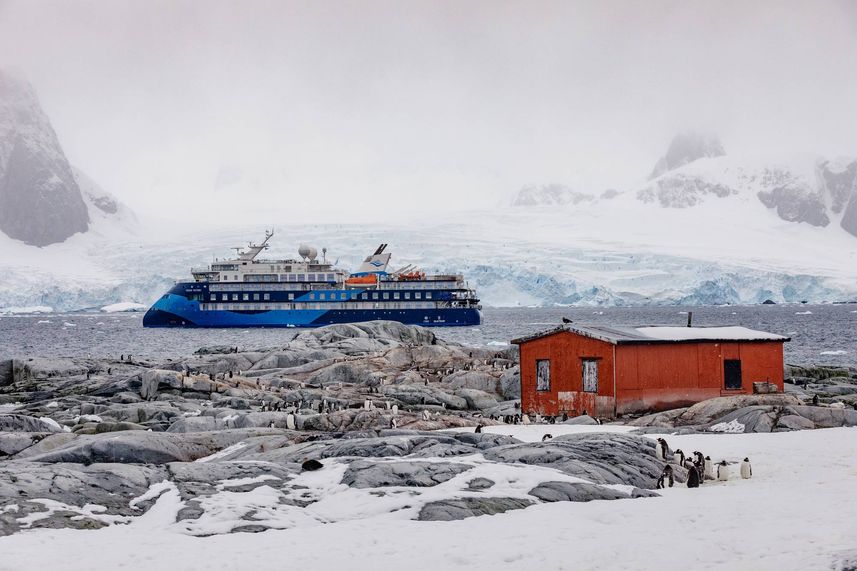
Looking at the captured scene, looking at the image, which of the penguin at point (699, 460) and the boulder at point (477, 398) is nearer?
the penguin at point (699, 460)

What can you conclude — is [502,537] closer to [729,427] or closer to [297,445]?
[297,445]

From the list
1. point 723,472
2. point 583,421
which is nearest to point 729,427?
point 583,421

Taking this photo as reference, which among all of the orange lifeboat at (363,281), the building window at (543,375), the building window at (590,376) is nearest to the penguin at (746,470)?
the building window at (590,376)

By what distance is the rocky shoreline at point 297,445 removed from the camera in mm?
14039

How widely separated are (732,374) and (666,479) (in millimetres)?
13495

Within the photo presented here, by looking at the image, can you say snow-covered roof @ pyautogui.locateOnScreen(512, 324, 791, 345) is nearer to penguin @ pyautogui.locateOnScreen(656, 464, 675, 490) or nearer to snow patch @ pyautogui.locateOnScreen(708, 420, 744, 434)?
snow patch @ pyautogui.locateOnScreen(708, 420, 744, 434)

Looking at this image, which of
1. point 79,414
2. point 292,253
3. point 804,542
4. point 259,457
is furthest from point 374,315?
point 804,542

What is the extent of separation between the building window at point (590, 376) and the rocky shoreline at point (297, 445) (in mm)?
2130

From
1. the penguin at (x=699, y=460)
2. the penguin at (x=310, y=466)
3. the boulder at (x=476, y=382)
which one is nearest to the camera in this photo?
the penguin at (x=310, y=466)

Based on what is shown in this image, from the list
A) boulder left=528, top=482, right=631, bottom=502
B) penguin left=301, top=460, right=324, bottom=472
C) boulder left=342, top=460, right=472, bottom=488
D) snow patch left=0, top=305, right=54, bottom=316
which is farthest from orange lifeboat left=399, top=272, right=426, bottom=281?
boulder left=528, top=482, right=631, bottom=502

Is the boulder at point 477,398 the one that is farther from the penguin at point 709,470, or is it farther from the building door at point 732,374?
the penguin at point 709,470

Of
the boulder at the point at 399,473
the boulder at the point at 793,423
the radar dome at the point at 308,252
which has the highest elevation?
the radar dome at the point at 308,252

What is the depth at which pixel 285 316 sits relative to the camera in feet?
357

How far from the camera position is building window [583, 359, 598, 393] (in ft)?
91.5
